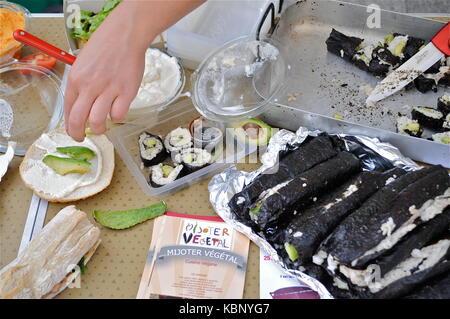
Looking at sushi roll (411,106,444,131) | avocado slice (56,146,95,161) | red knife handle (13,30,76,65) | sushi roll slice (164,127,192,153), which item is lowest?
avocado slice (56,146,95,161)

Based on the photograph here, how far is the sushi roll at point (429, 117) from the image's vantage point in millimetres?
1747

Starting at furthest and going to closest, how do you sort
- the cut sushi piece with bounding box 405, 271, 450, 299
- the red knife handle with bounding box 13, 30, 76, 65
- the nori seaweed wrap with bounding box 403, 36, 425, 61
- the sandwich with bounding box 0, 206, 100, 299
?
the nori seaweed wrap with bounding box 403, 36, 425, 61
the red knife handle with bounding box 13, 30, 76, 65
the sandwich with bounding box 0, 206, 100, 299
the cut sushi piece with bounding box 405, 271, 450, 299

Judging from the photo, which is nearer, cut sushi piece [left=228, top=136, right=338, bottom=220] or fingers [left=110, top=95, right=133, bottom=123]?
fingers [left=110, top=95, right=133, bottom=123]

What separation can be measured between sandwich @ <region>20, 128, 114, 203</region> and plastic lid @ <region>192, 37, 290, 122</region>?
0.44m

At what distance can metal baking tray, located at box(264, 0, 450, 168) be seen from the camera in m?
1.71

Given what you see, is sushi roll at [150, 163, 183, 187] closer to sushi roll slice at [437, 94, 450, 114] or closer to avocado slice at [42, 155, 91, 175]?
avocado slice at [42, 155, 91, 175]

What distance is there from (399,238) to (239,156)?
66cm

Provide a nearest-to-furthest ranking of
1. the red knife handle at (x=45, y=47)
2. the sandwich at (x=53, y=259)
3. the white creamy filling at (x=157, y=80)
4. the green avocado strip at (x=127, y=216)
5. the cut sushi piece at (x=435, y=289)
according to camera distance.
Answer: the cut sushi piece at (x=435, y=289), the sandwich at (x=53, y=259), the green avocado strip at (x=127, y=216), the red knife handle at (x=45, y=47), the white creamy filling at (x=157, y=80)

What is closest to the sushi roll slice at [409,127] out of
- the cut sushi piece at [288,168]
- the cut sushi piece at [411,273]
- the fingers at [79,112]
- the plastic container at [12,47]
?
the cut sushi piece at [288,168]

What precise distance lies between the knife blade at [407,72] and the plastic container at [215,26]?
0.54m

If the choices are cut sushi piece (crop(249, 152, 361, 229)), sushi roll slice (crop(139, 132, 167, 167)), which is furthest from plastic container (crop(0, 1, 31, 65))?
cut sushi piece (crop(249, 152, 361, 229))

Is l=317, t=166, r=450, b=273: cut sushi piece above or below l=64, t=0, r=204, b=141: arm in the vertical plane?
below

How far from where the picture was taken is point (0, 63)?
1.99 metres

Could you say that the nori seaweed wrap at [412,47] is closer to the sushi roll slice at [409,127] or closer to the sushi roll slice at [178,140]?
the sushi roll slice at [409,127]
